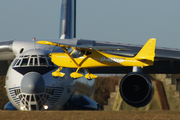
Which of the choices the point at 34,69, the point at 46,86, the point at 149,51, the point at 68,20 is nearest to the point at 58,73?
the point at 46,86

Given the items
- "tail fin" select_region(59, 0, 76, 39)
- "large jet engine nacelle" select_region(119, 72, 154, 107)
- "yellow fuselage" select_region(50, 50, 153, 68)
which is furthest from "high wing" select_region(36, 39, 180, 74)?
"tail fin" select_region(59, 0, 76, 39)

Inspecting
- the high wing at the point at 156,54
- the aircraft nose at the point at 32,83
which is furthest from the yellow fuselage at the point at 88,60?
the high wing at the point at 156,54

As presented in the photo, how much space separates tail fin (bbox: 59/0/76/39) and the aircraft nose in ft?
27.5

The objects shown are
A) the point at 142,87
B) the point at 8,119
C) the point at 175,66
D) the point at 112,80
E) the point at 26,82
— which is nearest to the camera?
the point at 8,119

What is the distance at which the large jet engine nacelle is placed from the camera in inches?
454

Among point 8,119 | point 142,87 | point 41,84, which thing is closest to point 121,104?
point 142,87

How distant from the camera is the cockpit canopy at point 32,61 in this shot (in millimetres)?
11570

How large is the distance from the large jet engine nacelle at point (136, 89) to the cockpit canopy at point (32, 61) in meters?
2.59

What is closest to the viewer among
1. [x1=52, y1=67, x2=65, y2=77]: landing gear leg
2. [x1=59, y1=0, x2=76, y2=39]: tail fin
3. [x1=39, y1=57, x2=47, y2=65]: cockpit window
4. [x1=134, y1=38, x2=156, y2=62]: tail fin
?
[x1=134, y1=38, x2=156, y2=62]: tail fin

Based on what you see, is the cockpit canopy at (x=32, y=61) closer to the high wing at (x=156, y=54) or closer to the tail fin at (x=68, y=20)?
the high wing at (x=156, y=54)

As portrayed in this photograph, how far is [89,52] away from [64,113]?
263 cm

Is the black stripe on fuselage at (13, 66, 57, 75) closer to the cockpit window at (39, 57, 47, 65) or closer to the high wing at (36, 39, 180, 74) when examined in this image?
the cockpit window at (39, 57, 47, 65)

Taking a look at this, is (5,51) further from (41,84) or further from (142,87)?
(142,87)

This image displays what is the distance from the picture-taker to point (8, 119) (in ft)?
29.6
